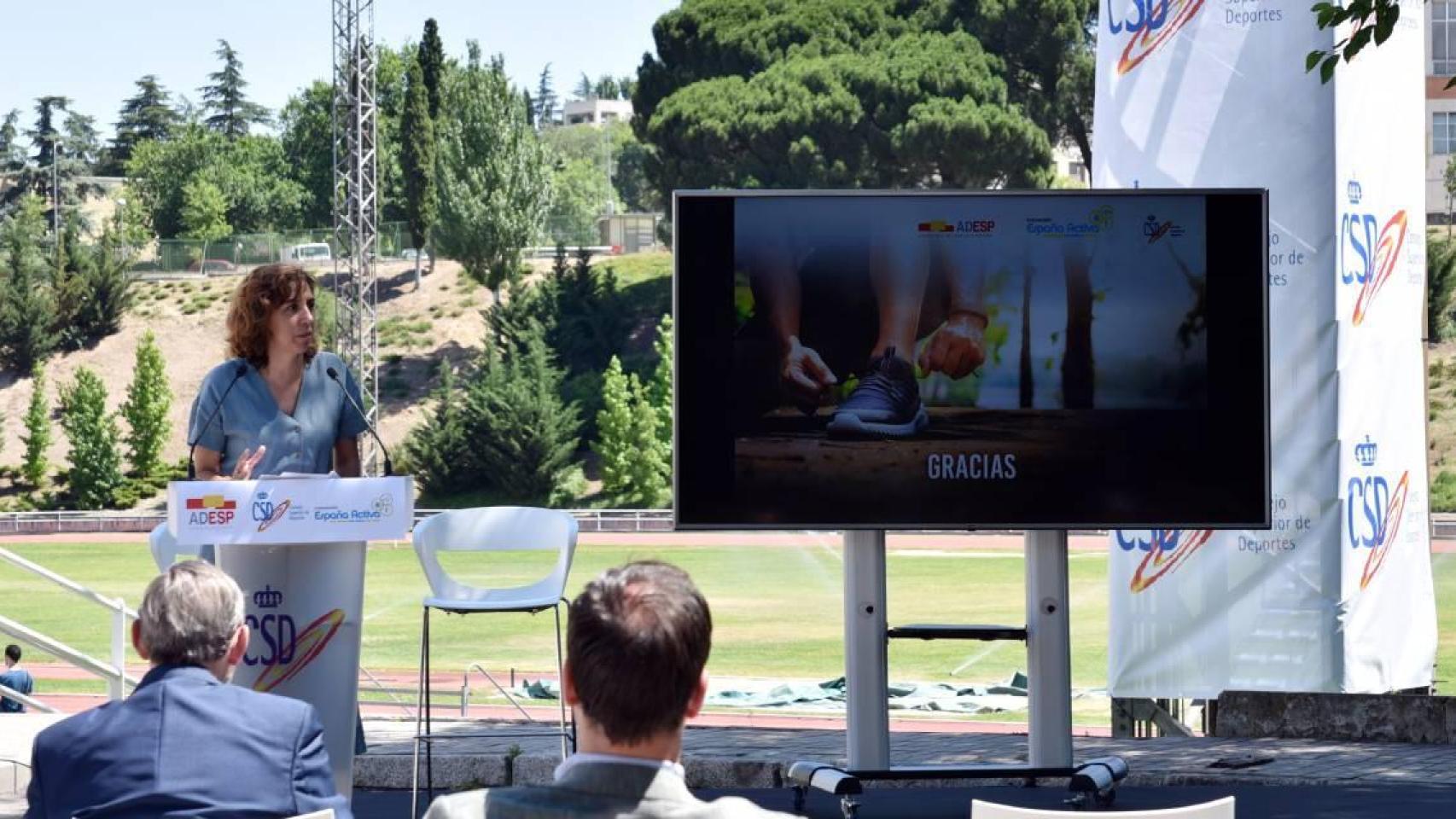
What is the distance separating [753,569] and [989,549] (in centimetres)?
521

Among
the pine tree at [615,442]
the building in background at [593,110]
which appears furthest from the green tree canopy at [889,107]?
the building in background at [593,110]

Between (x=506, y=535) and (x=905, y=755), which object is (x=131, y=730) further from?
(x=905, y=755)

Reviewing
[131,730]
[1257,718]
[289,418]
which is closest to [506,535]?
[289,418]

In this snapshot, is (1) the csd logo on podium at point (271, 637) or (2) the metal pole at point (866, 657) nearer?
(1) the csd logo on podium at point (271, 637)

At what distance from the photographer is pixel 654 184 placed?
5831cm

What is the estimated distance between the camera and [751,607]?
95.3ft

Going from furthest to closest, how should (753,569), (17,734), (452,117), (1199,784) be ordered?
(452,117)
(753,569)
(17,734)
(1199,784)

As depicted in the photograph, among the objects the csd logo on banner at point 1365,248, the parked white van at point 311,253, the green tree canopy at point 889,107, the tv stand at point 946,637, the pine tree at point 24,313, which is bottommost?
the tv stand at point 946,637

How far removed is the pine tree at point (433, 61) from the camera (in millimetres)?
63969

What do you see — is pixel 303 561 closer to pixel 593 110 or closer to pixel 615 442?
pixel 615 442

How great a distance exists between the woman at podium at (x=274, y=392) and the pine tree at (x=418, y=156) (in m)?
58.0

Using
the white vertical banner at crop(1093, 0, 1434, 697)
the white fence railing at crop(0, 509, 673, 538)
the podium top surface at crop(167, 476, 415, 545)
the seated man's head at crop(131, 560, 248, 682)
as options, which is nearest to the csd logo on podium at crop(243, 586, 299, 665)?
the podium top surface at crop(167, 476, 415, 545)

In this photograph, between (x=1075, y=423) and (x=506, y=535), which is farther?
(x=506, y=535)

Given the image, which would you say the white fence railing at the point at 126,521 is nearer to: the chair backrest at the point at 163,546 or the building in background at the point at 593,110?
the chair backrest at the point at 163,546
